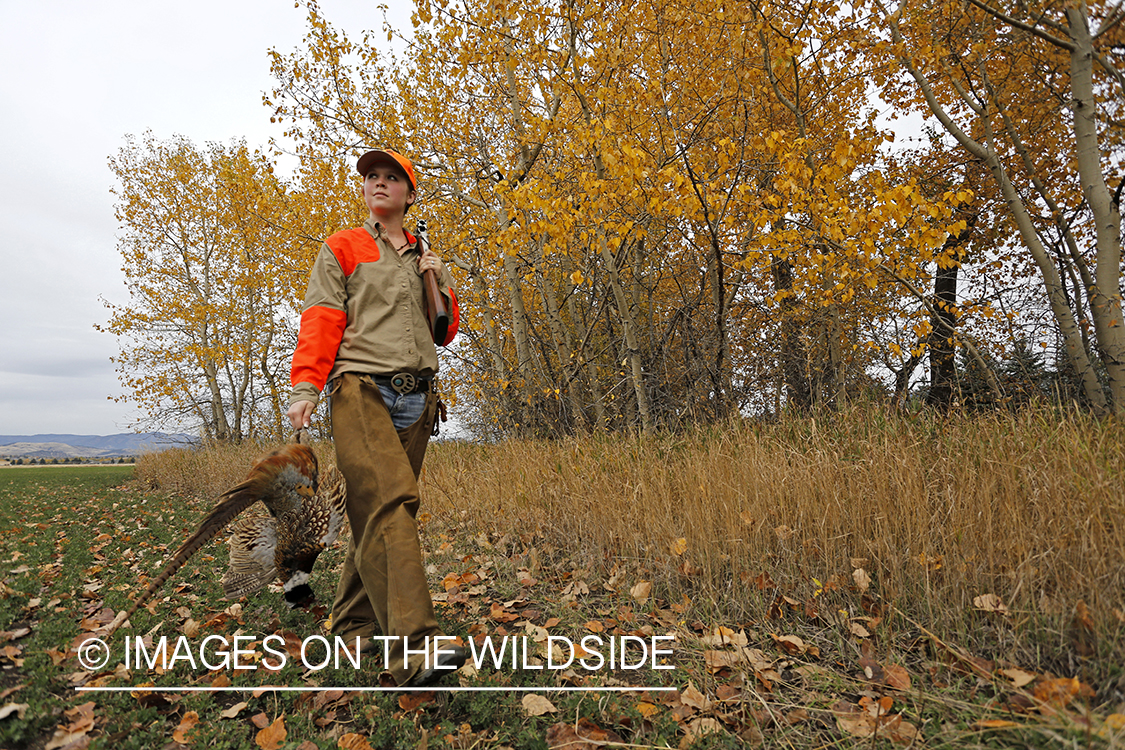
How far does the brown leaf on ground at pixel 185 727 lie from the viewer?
201 centimetres

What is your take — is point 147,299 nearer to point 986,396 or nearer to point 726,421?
point 726,421

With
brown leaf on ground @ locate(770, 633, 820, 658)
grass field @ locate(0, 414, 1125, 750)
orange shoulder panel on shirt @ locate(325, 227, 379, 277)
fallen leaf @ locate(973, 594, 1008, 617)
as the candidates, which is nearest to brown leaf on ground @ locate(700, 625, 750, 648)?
grass field @ locate(0, 414, 1125, 750)

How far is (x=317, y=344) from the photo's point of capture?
2.34m

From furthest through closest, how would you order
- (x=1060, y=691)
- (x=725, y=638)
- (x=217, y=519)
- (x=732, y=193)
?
(x=732, y=193) → (x=725, y=638) → (x=217, y=519) → (x=1060, y=691)

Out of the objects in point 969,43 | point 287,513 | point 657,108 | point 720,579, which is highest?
point 969,43

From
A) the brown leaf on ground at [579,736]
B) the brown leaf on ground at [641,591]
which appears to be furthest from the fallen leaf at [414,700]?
the brown leaf on ground at [641,591]

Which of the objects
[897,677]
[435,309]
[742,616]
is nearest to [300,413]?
[435,309]

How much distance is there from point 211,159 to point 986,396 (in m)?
23.1

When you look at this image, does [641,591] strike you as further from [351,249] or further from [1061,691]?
[351,249]

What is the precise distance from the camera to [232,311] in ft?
56.0

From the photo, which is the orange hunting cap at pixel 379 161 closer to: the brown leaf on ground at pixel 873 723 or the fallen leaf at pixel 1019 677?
the brown leaf on ground at pixel 873 723

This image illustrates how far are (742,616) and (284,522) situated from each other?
2.28 m

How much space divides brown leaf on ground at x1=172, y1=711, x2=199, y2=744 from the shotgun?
178cm

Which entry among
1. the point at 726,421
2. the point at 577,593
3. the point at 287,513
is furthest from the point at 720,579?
the point at 726,421
